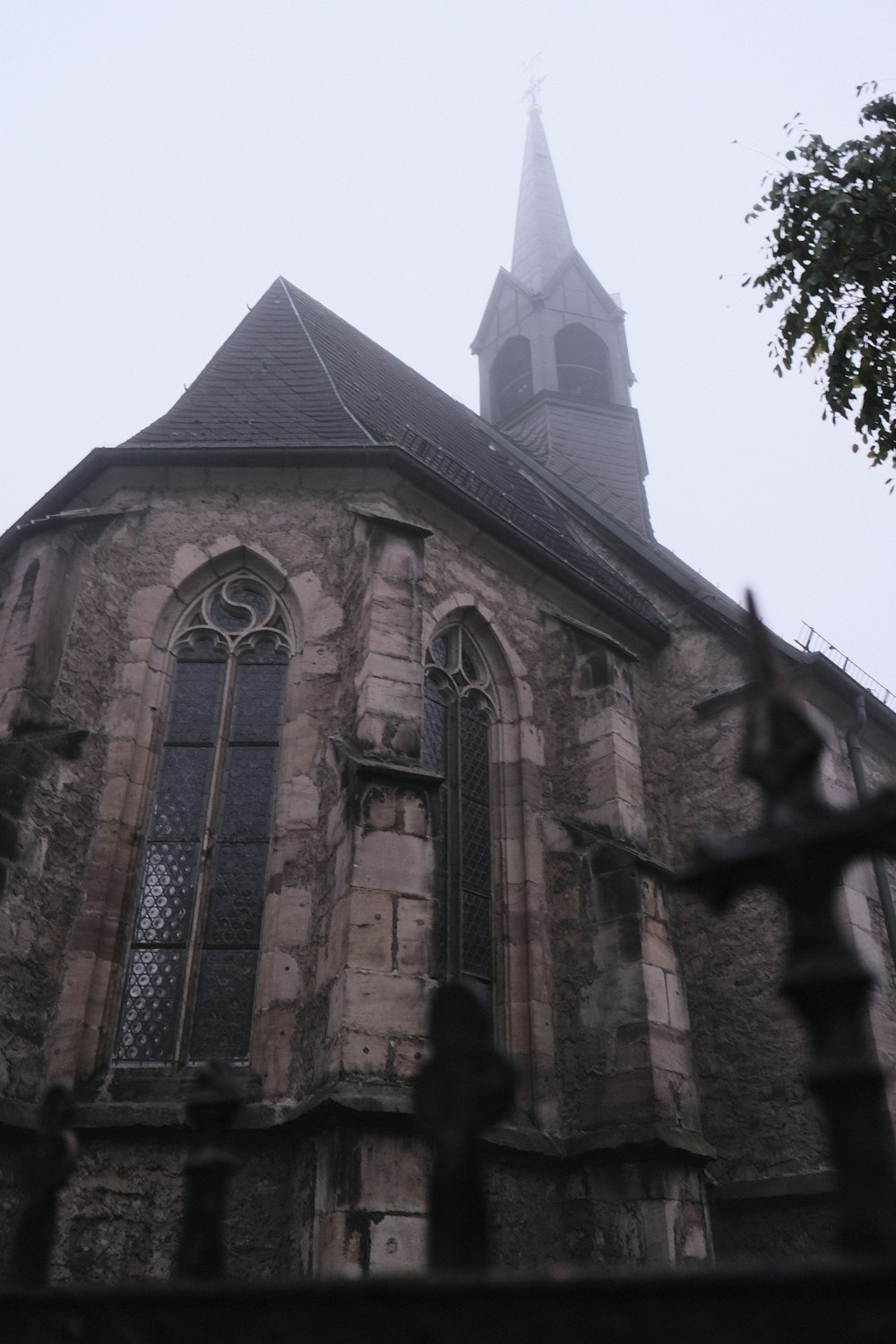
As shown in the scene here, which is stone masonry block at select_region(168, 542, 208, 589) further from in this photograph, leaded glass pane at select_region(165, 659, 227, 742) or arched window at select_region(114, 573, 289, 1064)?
leaded glass pane at select_region(165, 659, 227, 742)

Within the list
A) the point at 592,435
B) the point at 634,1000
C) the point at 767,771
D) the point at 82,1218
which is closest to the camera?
the point at 767,771

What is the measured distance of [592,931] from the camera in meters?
8.52

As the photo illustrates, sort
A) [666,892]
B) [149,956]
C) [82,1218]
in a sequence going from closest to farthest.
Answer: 1. [82,1218]
2. [149,956]
3. [666,892]

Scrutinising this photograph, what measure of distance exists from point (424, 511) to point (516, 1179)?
5.28 m

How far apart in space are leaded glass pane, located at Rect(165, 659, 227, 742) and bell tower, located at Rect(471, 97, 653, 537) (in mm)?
11040

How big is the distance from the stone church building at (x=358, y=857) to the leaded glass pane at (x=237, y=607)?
3cm

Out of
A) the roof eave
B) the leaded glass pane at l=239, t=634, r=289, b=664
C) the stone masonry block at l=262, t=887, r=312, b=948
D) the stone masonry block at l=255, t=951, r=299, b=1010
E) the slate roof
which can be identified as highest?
the slate roof

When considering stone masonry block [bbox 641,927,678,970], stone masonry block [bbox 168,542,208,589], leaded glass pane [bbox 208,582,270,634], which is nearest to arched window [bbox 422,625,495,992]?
stone masonry block [bbox 641,927,678,970]

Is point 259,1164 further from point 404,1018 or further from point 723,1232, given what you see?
point 723,1232

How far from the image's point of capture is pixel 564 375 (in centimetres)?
2303

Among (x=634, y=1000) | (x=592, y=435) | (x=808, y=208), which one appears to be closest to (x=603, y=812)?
(x=634, y=1000)

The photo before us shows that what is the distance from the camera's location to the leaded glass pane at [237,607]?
8828mm

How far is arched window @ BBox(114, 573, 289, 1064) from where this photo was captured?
7.23 meters

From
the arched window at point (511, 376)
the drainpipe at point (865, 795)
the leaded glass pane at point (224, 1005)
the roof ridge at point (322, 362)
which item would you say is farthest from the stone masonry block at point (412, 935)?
the arched window at point (511, 376)
